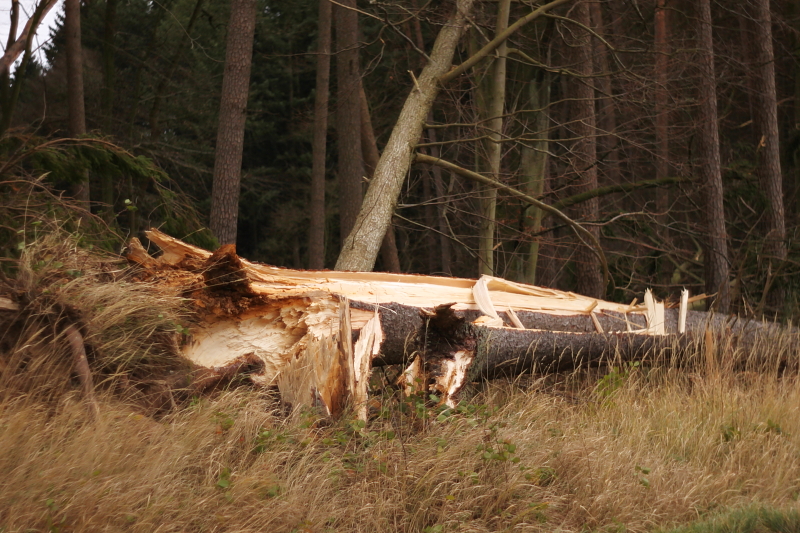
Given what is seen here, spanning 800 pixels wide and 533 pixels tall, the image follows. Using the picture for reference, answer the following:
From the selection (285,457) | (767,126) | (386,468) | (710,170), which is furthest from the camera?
(767,126)

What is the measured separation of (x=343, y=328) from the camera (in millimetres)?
4551

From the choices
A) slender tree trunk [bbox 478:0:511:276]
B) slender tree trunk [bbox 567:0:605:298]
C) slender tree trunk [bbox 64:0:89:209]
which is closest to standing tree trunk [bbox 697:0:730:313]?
slender tree trunk [bbox 567:0:605:298]

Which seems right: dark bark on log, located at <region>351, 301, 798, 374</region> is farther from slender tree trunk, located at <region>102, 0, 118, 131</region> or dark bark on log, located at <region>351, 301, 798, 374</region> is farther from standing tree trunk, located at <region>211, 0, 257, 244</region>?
slender tree trunk, located at <region>102, 0, 118, 131</region>

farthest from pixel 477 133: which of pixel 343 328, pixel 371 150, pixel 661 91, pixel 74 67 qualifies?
pixel 74 67

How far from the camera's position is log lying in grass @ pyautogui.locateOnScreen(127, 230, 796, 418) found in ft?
14.8

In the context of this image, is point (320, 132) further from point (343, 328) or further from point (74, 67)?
point (343, 328)

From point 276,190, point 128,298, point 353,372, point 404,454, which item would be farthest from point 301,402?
point 276,190

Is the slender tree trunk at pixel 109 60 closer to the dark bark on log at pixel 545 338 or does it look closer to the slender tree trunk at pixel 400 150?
the slender tree trunk at pixel 400 150

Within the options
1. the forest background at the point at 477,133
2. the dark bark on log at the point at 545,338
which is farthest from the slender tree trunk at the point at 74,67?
the dark bark on log at the point at 545,338

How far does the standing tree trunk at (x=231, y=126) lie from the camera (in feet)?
34.4

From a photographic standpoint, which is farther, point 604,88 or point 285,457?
point 604,88

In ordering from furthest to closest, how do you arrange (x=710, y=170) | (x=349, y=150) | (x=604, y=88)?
(x=349, y=150) < (x=604, y=88) < (x=710, y=170)

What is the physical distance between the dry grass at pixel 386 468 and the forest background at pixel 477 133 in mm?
1902

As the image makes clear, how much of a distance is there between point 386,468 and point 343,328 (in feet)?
3.50
